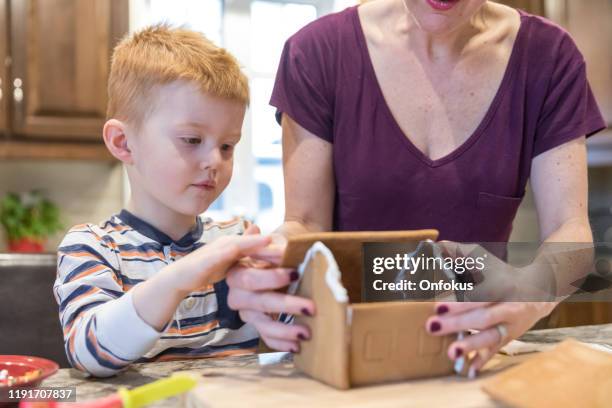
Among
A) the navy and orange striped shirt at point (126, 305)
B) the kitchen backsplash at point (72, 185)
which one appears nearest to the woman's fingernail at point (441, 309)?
the navy and orange striped shirt at point (126, 305)

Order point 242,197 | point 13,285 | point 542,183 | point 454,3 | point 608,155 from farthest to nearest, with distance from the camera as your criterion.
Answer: point 242,197, point 608,155, point 13,285, point 542,183, point 454,3

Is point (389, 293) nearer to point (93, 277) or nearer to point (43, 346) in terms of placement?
point (93, 277)

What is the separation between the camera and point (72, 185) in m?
3.32

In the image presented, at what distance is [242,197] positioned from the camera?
3.57 metres

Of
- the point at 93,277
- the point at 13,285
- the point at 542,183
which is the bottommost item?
the point at 13,285

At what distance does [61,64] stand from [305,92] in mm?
1958

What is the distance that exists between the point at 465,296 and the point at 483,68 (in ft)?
2.20

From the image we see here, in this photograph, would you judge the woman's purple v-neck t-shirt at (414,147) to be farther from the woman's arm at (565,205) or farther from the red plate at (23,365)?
the red plate at (23,365)

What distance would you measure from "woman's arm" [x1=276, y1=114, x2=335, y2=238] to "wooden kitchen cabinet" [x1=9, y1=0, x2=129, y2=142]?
1890mm

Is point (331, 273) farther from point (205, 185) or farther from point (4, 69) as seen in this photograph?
point (4, 69)

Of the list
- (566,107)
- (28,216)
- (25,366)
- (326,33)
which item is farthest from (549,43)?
(28,216)

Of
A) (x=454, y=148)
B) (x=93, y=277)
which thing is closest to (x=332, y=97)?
(x=454, y=148)

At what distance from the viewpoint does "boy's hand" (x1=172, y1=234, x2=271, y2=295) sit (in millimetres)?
832

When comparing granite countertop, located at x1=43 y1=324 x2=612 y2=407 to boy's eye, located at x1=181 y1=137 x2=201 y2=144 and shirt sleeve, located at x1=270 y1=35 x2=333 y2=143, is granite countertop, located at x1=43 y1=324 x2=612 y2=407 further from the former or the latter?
shirt sleeve, located at x1=270 y1=35 x2=333 y2=143
